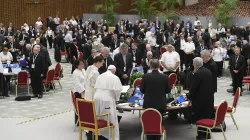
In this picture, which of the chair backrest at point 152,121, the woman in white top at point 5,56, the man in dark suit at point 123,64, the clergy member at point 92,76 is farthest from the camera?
the woman in white top at point 5,56

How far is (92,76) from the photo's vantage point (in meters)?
9.95

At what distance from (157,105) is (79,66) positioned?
2.54 metres

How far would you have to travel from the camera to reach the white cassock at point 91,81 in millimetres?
9945

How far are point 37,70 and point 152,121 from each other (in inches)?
268

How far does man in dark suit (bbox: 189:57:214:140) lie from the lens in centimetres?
977

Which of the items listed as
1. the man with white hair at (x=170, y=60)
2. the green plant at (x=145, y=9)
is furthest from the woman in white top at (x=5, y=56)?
the green plant at (x=145, y=9)

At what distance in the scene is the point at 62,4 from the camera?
3456 cm

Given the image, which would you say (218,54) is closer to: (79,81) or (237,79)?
(237,79)

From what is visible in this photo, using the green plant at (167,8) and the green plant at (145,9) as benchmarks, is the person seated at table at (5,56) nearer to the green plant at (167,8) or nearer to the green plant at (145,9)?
the green plant at (167,8)

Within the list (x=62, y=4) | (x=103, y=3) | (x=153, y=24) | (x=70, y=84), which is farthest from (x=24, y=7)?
(x=70, y=84)

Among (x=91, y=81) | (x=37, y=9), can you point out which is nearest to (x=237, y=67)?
(x=91, y=81)

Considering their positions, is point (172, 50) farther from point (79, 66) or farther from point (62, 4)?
point (62, 4)

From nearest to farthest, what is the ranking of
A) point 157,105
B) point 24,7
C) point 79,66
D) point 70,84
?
1. point 157,105
2. point 79,66
3. point 70,84
4. point 24,7

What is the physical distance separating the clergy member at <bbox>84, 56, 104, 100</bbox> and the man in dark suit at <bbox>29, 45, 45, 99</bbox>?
502 cm
